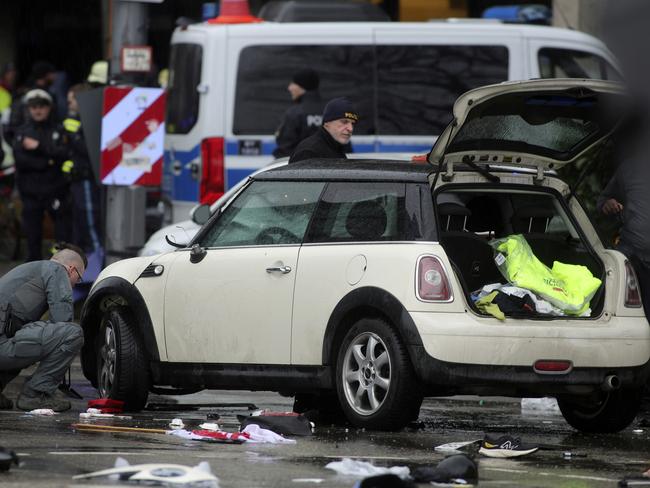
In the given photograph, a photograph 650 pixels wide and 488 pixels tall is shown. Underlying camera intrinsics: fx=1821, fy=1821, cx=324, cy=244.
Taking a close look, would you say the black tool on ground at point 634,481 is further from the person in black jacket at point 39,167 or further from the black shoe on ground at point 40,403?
the person in black jacket at point 39,167

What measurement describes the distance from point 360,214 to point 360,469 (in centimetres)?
223

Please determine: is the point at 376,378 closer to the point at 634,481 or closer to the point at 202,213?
the point at 634,481

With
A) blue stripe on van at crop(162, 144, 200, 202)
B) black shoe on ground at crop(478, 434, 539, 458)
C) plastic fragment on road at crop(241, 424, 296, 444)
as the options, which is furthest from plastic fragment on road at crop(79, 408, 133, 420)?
blue stripe on van at crop(162, 144, 200, 202)

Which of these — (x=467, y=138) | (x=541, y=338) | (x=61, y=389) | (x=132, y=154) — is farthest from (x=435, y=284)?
(x=132, y=154)

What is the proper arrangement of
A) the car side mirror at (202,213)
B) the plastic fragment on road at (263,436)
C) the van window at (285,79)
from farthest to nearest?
the van window at (285,79), the car side mirror at (202,213), the plastic fragment on road at (263,436)

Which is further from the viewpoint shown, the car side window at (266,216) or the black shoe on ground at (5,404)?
the black shoe on ground at (5,404)

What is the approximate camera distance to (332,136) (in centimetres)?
1189

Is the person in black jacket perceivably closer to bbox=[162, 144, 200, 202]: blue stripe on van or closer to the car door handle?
bbox=[162, 144, 200, 202]: blue stripe on van

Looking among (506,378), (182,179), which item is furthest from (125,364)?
(182,179)

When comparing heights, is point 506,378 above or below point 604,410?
above

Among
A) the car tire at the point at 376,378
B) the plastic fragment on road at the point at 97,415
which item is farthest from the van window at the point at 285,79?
the car tire at the point at 376,378

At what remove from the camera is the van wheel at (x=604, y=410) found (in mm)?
9727

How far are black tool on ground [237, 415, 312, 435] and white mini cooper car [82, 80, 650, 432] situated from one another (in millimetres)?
265

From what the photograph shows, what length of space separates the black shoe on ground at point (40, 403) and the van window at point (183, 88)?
6.88 meters
